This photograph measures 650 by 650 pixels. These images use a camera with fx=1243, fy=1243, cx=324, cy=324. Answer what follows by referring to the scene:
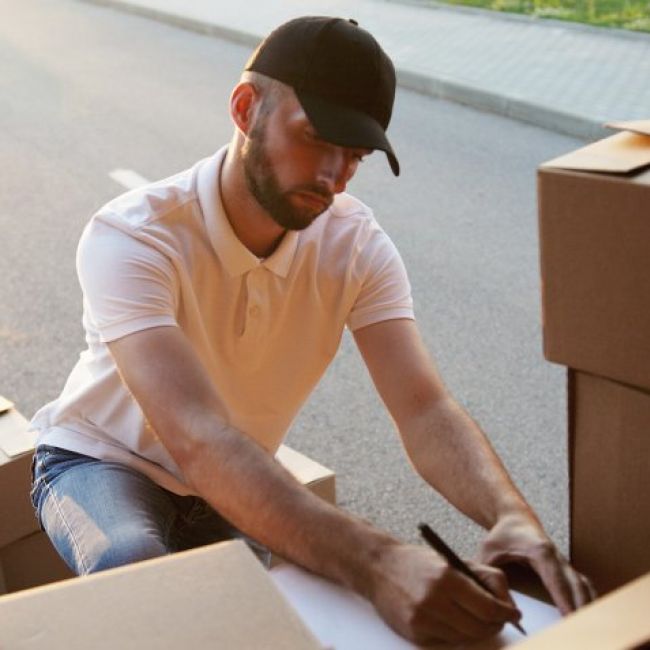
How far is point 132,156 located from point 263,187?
4836 mm

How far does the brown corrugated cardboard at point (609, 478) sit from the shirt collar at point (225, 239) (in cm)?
71

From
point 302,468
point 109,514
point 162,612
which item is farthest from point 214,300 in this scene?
point 162,612

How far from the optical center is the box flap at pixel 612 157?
59.1 inches

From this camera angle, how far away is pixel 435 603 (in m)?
1.42

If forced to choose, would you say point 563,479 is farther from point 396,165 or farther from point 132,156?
point 132,156

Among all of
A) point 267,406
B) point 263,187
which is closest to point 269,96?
point 263,187

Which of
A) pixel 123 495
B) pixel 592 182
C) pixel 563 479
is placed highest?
pixel 592 182

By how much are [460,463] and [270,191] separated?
559 millimetres

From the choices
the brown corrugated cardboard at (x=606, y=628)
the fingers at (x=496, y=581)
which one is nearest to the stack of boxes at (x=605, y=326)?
the fingers at (x=496, y=581)

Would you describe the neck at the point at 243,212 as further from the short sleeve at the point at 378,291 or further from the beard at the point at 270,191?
the short sleeve at the point at 378,291

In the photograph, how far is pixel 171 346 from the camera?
1.97 m

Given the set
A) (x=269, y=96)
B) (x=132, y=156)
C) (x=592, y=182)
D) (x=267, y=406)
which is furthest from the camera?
(x=132, y=156)

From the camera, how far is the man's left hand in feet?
5.14

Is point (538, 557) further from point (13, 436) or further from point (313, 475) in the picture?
point (13, 436)
